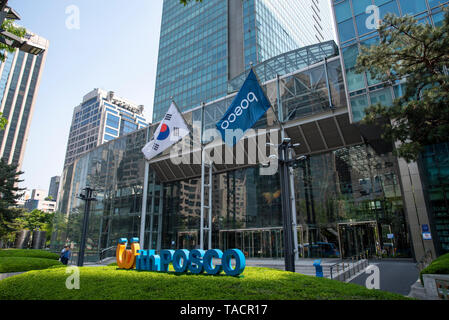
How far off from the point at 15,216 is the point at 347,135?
42115 mm

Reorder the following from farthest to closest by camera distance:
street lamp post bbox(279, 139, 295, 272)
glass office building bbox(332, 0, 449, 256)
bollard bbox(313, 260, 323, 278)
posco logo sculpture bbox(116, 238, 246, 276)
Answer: glass office building bbox(332, 0, 449, 256) < bollard bbox(313, 260, 323, 278) < street lamp post bbox(279, 139, 295, 272) < posco logo sculpture bbox(116, 238, 246, 276)

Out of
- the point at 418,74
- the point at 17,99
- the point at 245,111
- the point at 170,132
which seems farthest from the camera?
the point at 17,99

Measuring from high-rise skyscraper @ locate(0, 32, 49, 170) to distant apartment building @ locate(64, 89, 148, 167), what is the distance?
1900cm

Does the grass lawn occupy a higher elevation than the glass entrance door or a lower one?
lower

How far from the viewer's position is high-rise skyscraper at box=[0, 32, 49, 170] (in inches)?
4820

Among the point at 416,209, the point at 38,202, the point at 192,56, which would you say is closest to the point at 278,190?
the point at 416,209

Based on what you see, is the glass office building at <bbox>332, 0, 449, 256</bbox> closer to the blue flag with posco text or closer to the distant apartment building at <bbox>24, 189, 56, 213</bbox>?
the blue flag with posco text

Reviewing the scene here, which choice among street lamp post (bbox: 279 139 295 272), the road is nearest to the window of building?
street lamp post (bbox: 279 139 295 272)

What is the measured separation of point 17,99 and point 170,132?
468 feet

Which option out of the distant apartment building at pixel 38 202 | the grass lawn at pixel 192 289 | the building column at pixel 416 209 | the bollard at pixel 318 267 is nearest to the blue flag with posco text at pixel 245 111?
the bollard at pixel 318 267

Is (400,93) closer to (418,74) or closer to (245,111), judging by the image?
(418,74)

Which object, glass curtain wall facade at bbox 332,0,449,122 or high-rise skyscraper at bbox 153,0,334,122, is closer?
glass curtain wall facade at bbox 332,0,449,122

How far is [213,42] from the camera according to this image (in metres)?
65.8

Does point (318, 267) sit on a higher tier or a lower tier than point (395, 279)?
higher
